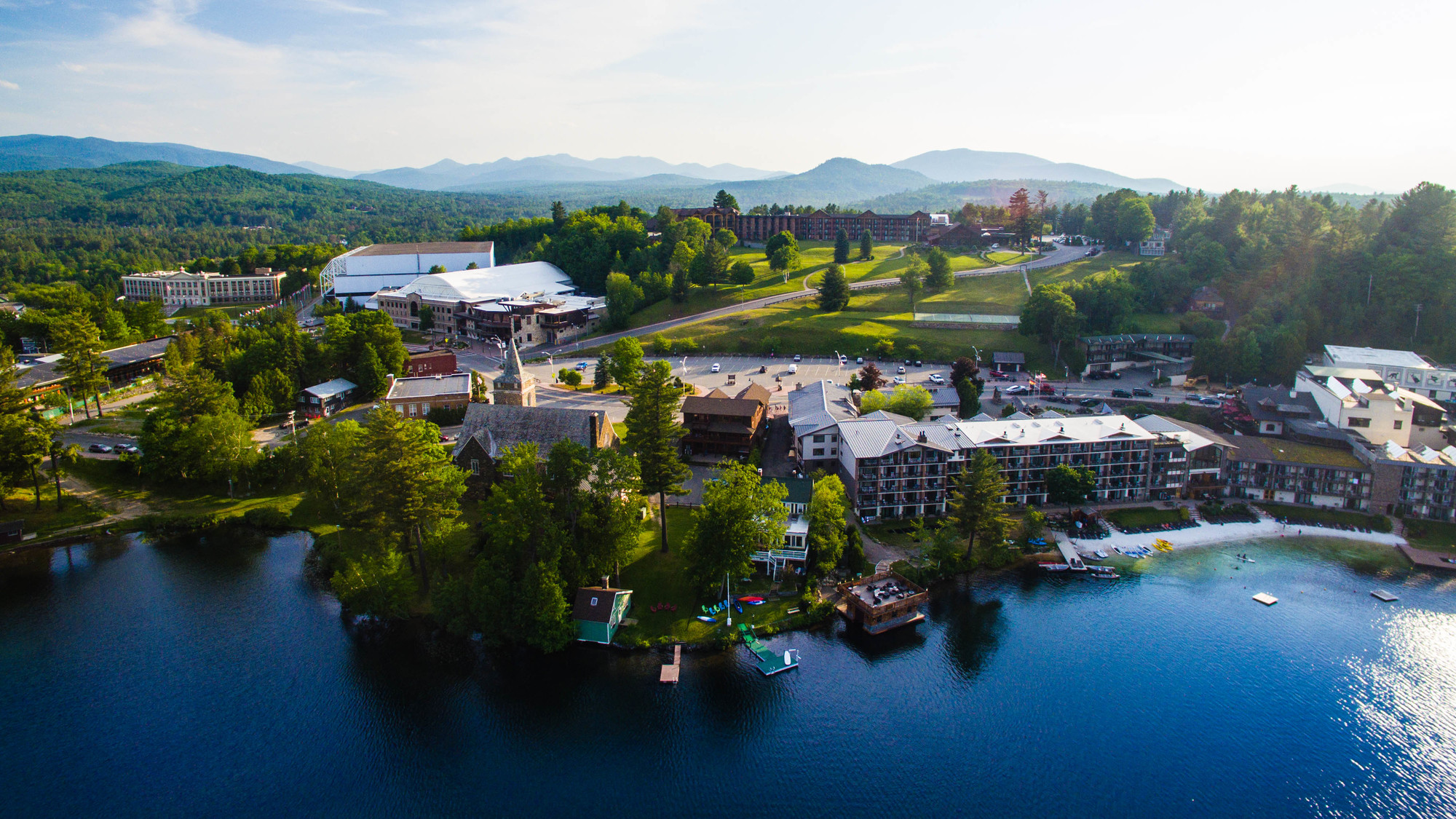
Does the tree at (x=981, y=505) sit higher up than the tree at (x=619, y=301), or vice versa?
the tree at (x=619, y=301)

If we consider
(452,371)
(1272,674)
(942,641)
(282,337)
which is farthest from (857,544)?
(282,337)

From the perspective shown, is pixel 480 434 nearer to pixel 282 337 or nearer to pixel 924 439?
pixel 924 439

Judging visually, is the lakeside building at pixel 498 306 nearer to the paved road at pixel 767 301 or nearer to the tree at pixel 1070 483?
the paved road at pixel 767 301

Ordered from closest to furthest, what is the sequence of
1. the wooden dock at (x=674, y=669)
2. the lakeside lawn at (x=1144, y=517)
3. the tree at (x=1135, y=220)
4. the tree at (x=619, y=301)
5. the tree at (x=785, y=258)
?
the wooden dock at (x=674, y=669) → the lakeside lawn at (x=1144, y=517) → the tree at (x=619, y=301) → the tree at (x=1135, y=220) → the tree at (x=785, y=258)

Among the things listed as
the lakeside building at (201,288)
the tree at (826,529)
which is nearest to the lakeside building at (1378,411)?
the tree at (826,529)

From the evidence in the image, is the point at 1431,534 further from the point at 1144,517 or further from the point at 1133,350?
the point at 1133,350

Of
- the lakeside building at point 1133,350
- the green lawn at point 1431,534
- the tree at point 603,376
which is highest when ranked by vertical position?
the lakeside building at point 1133,350

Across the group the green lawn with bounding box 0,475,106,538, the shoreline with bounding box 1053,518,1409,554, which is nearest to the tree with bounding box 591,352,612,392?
the green lawn with bounding box 0,475,106,538

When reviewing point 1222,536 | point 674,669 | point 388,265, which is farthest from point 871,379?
point 388,265
